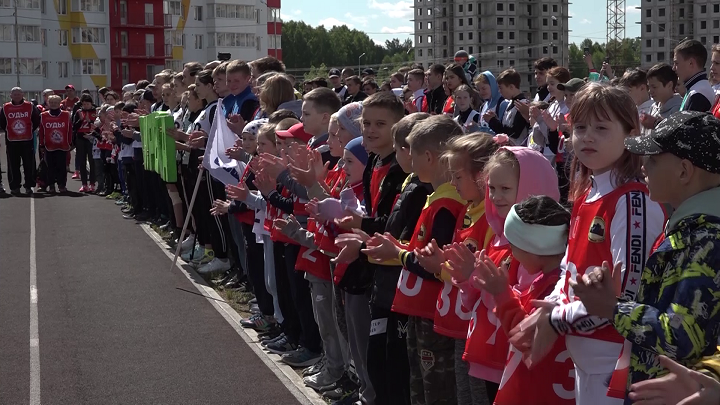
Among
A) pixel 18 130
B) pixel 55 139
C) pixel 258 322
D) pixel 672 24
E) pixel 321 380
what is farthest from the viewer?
pixel 672 24

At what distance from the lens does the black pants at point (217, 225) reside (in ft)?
40.5

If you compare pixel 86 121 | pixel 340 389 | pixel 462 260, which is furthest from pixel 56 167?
pixel 462 260

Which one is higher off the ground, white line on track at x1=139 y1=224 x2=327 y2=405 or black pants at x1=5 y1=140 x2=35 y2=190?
black pants at x1=5 y1=140 x2=35 y2=190

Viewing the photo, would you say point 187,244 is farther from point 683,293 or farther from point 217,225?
point 683,293

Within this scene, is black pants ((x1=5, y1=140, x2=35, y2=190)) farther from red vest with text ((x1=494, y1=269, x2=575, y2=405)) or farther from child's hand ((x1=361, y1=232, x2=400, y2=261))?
red vest with text ((x1=494, y1=269, x2=575, y2=405))

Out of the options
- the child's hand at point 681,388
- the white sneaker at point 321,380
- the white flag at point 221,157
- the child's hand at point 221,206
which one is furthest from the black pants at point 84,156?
the child's hand at point 681,388

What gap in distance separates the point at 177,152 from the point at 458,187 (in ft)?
30.3

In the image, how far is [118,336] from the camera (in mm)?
9461

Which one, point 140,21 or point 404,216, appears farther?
point 140,21

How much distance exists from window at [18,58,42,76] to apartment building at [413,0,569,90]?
285 ft

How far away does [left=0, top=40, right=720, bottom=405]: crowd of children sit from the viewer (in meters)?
3.10

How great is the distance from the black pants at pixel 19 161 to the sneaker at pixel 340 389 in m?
18.2

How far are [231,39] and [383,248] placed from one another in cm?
11758

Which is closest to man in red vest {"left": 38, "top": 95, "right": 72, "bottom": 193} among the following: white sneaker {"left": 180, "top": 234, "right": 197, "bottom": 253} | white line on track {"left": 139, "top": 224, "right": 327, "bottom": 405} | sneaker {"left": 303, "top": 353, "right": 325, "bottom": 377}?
white sneaker {"left": 180, "top": 234, "right": 197, "bottom": 253}
